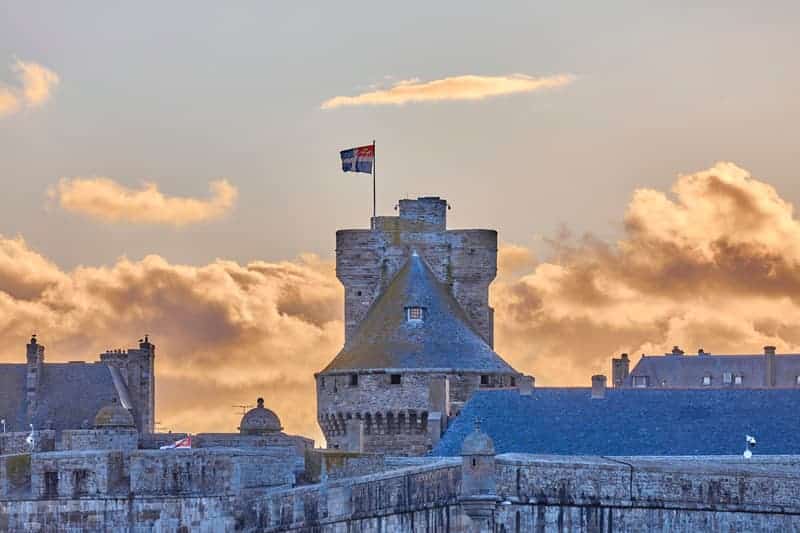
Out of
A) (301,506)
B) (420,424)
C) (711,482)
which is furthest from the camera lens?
(420,424)

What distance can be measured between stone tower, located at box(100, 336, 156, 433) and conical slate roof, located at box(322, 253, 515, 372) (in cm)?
1912

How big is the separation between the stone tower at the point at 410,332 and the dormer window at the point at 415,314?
0.03 m

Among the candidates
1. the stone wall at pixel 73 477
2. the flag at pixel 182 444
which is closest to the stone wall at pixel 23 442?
the flag at pixel 182 444

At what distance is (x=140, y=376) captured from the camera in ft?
456

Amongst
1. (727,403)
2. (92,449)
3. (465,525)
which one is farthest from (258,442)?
(465,525)

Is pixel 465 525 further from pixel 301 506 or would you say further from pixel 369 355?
pixel 369 355

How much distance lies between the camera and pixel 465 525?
3472 inches

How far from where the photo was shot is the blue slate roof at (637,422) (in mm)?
101500

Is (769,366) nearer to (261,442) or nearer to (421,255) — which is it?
(421,255)

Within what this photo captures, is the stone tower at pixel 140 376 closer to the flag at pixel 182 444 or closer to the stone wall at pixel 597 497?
the flag at pixel 182 444

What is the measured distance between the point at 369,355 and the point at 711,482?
112 feet

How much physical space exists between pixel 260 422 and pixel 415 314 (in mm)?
11336

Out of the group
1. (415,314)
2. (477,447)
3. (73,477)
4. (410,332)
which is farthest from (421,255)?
(477,447)

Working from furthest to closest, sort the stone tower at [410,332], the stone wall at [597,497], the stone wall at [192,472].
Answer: the stone tower at [410,332] < the stone wall at [192,472] < the stone wall at [597,497]
